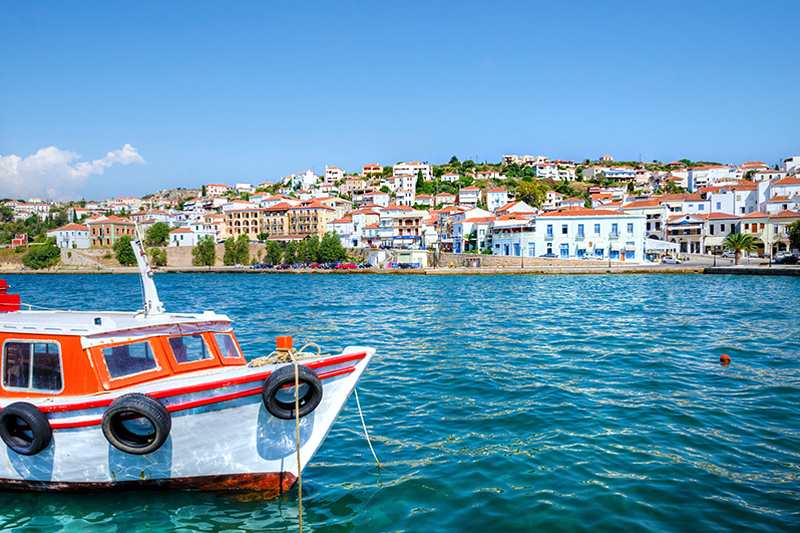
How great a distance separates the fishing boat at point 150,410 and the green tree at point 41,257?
10375cm

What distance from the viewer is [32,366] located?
6.95 metres

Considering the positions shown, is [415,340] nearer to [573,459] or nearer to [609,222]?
[573,459]

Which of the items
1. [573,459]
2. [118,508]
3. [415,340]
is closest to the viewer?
[118,508]

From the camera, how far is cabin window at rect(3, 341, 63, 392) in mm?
6801

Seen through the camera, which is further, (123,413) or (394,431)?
(394,431)

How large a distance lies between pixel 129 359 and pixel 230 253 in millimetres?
86483

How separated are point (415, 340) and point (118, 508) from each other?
11.8 metres

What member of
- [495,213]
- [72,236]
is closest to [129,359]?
[495,213]

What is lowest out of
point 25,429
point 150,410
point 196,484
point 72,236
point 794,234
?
point 196,484

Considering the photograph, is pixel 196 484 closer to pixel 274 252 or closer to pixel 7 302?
pixel 7 302

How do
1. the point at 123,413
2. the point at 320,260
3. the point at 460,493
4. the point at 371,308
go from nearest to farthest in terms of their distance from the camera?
the point at 123,413
the point at 460,493
the point at 371,308
the point at 320,260

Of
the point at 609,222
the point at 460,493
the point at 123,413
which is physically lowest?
the point at 460,493

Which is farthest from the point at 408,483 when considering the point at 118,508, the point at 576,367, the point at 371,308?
the point at 371,308

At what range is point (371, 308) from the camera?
27.1 meters
